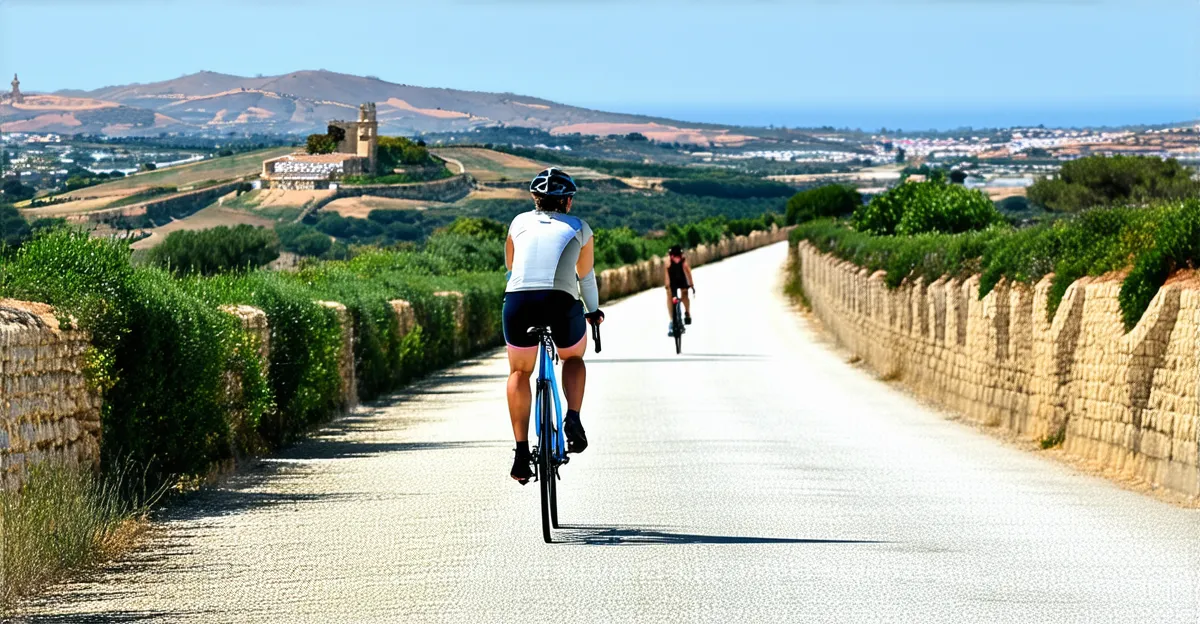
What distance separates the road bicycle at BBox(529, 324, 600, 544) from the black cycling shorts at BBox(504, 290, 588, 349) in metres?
0.05

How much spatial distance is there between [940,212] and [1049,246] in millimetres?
27231

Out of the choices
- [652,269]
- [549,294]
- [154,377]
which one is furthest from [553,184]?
[652,269]

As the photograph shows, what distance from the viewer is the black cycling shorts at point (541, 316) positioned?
991cm

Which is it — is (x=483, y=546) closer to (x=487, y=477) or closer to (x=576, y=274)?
(x=576, y=274)

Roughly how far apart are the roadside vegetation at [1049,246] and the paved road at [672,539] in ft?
6.39

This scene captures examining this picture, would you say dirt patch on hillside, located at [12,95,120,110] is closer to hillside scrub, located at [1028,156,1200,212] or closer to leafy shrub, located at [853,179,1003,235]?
leafy shrub, located at [853,179,1003,235]

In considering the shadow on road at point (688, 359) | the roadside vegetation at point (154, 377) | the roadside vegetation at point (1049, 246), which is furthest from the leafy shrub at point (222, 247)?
the roadside vegetation at point (1049, 246)

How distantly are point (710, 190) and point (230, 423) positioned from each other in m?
153

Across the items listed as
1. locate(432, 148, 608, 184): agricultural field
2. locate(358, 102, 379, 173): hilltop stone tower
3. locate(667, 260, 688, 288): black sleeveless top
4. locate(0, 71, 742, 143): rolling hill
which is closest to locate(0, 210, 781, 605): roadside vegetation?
locate(0, 71, 742, 143): rolling hill

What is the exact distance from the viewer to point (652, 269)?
8275 centimetres

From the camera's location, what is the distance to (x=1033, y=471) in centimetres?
1448

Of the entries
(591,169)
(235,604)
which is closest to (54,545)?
(235,604)

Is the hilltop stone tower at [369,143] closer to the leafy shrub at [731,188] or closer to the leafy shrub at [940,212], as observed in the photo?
the leafy shrub at [940,212]

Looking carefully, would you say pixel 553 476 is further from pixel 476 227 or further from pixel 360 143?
pixel 476 227
